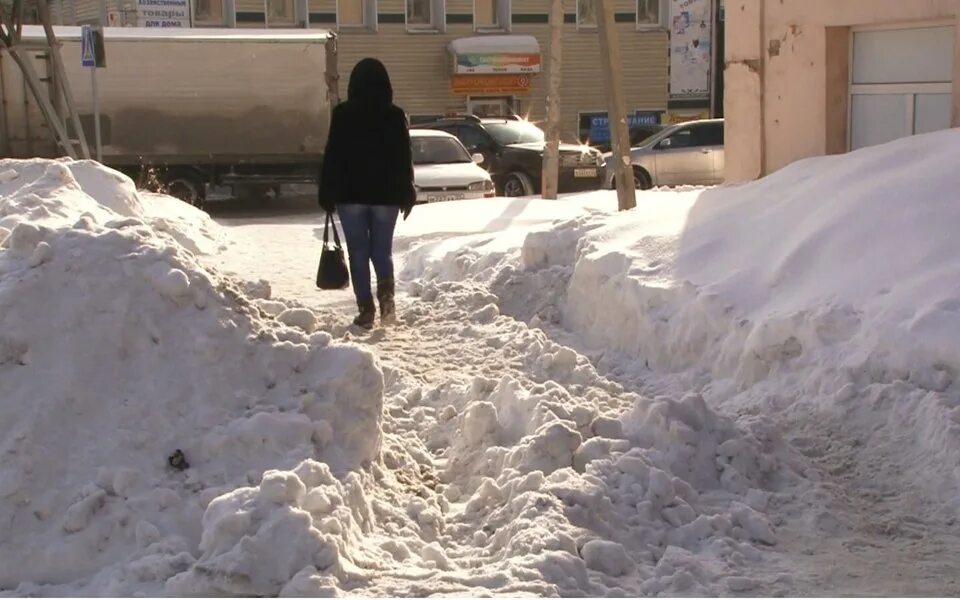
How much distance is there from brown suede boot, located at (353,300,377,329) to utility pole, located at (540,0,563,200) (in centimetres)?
1024

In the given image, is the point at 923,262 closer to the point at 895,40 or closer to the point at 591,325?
the point at 591,325

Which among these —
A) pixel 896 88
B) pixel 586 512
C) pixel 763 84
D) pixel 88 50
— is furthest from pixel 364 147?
pixel 88 50

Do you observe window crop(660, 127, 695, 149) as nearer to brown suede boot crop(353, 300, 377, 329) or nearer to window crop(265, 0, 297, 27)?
window crop(265, 0, 297, 27)

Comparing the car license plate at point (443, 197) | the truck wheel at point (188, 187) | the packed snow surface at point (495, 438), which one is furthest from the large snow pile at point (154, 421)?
the truck wheel at point (188, 187)

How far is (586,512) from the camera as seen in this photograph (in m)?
4.54

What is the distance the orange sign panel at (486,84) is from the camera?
112 feet

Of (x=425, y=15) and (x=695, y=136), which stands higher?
(x=425, y=15)

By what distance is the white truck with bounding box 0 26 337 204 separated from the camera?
19.9 meters

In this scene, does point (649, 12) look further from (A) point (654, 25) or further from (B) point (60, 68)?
(B) point (60, 68)

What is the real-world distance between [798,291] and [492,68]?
2812 cm

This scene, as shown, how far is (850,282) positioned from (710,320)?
83 centimetres

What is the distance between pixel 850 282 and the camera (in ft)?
21.5

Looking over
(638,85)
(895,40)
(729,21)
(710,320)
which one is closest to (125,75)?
(729,21)

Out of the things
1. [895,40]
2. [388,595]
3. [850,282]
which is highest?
[895,40]
